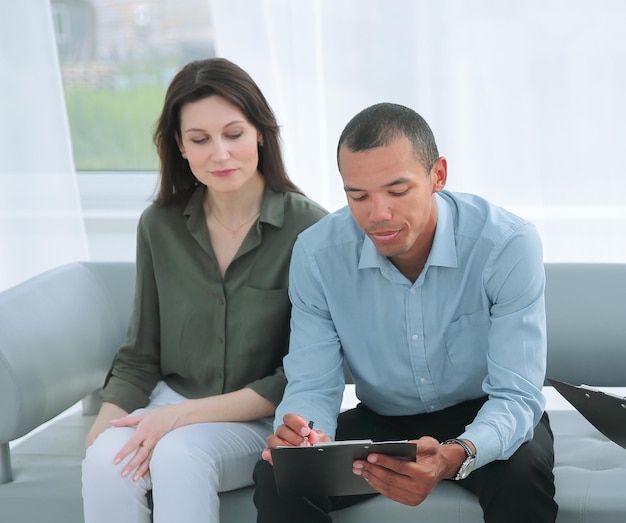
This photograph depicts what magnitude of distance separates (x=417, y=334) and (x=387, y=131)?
0.43m

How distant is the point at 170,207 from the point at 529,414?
102 centimetres

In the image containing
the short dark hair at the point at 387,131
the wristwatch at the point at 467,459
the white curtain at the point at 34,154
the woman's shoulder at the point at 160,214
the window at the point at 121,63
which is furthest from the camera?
the window at the point at 121,63

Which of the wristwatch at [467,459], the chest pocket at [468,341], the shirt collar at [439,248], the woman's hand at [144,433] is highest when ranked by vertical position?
the shirt collar at [439,248]

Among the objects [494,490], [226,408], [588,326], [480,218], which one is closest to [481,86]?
[588,326]

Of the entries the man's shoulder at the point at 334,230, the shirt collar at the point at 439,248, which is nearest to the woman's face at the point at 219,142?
the man's shoulder at the point at 334,230

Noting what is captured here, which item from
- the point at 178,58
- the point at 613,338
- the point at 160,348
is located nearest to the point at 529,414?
the point at 613,338

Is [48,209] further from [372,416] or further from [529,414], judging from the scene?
[529,414]

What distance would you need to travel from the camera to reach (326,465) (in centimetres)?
172

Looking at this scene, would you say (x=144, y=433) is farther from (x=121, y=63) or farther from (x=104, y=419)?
(x=121, y=63)

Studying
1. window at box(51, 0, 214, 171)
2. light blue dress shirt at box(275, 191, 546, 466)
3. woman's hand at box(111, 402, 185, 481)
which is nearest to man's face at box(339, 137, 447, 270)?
light blue dress shirt at box(275, 191, 546, 466)

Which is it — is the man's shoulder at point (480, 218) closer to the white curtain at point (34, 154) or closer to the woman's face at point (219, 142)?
the woman's face at point (219, 142)

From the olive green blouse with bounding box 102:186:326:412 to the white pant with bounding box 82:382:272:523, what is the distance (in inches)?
7.3

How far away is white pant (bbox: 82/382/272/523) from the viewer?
6.40ft

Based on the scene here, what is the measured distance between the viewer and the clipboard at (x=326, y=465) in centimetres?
166
